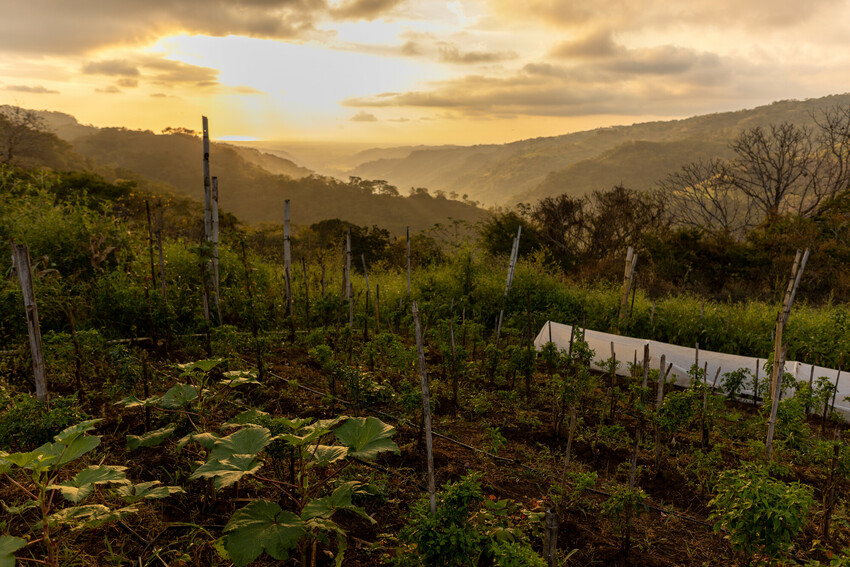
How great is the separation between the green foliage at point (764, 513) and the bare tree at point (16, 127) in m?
35.6

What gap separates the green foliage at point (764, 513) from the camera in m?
2.14

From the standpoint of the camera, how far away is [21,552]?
2.43 metres

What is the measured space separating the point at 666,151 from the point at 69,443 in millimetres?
122013

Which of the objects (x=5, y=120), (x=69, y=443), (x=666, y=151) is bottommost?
(x=69, y=443)

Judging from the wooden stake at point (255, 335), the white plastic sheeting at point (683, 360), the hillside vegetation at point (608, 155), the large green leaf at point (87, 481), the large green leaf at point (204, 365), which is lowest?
the white plastic sheeting at point (683, 360)

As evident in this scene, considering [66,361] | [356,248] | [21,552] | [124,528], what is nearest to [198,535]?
[124,528]

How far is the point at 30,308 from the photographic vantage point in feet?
10.2

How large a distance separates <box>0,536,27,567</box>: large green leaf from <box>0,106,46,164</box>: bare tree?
34014 mm

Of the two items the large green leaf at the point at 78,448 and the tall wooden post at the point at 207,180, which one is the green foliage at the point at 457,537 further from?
the tall wooden post at the point at 207,180

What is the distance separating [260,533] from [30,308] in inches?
94.6

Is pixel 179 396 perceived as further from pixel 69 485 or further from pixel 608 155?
pixel 608 155

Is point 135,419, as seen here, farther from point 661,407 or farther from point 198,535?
point 661,407

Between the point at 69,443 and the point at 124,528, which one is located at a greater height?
the point at 69,443

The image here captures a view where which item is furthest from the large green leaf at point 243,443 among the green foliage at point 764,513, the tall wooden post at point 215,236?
the tall wooden post at point 215,236
